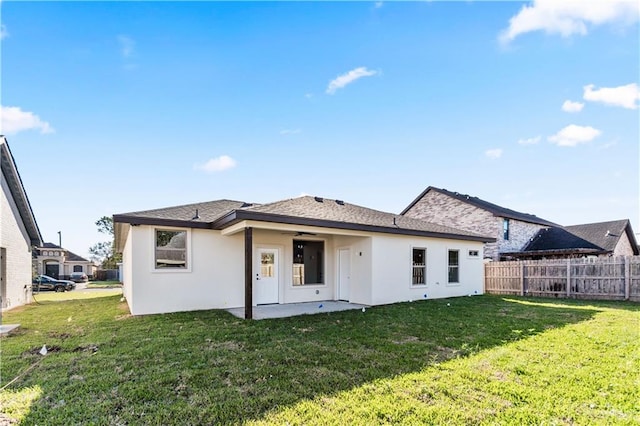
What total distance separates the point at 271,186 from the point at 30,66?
12.0m

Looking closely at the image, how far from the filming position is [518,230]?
73.3 feet

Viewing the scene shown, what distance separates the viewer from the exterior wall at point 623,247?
22891mm

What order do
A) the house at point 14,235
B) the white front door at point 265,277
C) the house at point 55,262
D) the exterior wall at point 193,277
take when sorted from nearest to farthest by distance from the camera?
the exterior wall at point 193,277, the white front door at point 265,277, the house at point 14,235, the house at point 55,262

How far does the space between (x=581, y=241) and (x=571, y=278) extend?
351 inches

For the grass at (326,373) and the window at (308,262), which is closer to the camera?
the grass at (326,373)

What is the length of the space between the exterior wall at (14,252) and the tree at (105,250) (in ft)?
76.3

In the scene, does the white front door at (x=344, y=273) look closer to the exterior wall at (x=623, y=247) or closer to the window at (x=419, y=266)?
the window at (x=419, y=266)

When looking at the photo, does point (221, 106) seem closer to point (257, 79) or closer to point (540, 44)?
point (257, 79)

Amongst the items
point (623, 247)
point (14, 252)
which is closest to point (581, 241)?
point (623, 247)

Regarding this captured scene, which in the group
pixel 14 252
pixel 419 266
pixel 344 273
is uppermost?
pixel 14 252

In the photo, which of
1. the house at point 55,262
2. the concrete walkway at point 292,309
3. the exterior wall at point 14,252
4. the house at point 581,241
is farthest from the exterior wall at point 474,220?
the house at point 55,262

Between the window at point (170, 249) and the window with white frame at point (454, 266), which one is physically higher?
the window at point (170, 249)

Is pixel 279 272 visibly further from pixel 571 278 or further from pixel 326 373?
pixel 571 278

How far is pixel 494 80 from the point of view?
1109 cm
